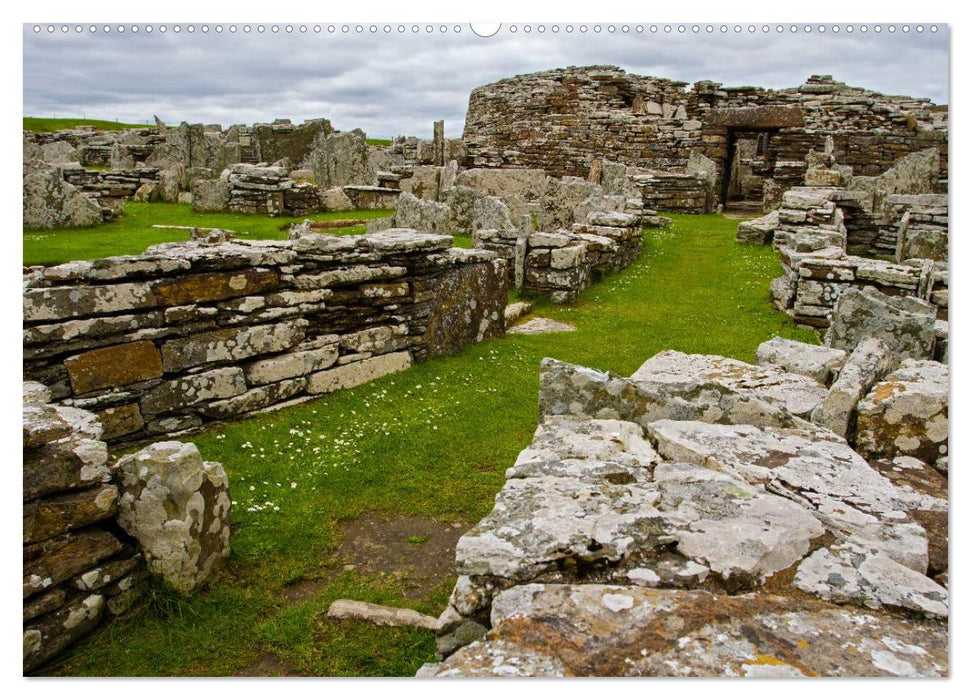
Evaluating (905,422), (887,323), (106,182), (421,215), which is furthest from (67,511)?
(106,182)

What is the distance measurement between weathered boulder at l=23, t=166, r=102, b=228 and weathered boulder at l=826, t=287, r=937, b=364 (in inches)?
647

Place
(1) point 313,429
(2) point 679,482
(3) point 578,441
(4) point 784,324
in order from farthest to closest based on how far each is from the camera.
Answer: (4) point 784,324 → (1) point 313,429 → (3) point 578,441 → (2) point 679,482

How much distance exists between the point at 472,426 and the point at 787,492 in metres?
3.92

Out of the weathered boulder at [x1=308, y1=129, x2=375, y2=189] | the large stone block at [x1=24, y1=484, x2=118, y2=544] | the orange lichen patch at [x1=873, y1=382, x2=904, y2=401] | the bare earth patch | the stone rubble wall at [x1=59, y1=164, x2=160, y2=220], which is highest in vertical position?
the weathered boulder at [x1=308, y1=129, x2=375, y2=189]

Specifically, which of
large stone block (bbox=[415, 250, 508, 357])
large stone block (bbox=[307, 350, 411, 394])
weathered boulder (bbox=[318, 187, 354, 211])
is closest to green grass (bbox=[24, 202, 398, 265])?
weathered boulder (bbox=[318, 187, 354, 211])

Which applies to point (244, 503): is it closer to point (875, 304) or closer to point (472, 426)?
point (472, 426)

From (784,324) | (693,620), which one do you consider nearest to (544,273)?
(784,324)

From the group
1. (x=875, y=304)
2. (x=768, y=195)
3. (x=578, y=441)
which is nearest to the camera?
(x=578, y=441)

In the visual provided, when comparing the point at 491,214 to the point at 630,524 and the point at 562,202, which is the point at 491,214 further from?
the point at 630,524

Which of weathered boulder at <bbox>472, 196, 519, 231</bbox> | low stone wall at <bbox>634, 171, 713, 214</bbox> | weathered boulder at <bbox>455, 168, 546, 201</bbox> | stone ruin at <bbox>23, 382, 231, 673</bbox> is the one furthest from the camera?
weathered boulder at <bbox>455, 168, 546, 201</bbox>

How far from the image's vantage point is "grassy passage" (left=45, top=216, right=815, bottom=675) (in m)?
3.90

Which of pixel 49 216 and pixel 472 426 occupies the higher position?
pixel 49 216

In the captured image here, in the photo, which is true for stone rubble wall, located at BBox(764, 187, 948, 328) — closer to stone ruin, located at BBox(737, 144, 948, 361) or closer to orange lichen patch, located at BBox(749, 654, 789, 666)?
stone ruin, located at BBox(737, 144, 948, 361)

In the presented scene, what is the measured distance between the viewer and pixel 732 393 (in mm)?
4625
